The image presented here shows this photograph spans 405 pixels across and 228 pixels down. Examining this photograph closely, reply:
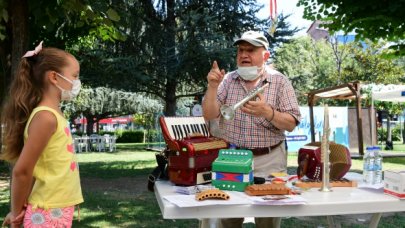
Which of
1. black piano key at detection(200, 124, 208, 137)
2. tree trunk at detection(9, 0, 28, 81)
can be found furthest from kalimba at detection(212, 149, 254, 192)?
tree trunk at detection(9, 0, 28, 81)

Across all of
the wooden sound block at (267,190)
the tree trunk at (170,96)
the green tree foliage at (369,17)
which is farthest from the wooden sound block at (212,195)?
the tree trunk at (170,96)

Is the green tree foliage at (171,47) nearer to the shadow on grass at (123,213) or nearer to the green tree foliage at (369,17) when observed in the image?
the green tree foliage at (369,17)

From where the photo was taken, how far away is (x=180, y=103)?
26188 mm

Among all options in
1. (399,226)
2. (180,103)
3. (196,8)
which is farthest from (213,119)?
(180,103)

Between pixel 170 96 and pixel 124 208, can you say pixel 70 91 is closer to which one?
pixel 124 208

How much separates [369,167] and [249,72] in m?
0.89

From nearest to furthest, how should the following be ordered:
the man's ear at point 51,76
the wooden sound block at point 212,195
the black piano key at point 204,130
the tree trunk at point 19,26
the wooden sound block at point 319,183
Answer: the wooden sound block at point 212,195
the man's ear at point 51,76
the wooden sound block at point 319,183
the black piano key at point 204,130
the tree trunk at point 19,26

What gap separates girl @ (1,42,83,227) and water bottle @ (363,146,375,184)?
160cm

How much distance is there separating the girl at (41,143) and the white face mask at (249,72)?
1.01 meters

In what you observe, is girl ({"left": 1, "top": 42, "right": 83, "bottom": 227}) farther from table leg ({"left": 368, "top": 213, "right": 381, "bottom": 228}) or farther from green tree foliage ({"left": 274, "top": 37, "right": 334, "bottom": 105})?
green tree foliage ({"left": 274, "top": 37, "right": 334, "bottom": 105})

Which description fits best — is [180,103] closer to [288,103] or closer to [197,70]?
[197,70]

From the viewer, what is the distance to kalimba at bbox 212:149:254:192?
218cm

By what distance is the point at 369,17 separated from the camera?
280 inches

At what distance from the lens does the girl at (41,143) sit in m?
2.00
